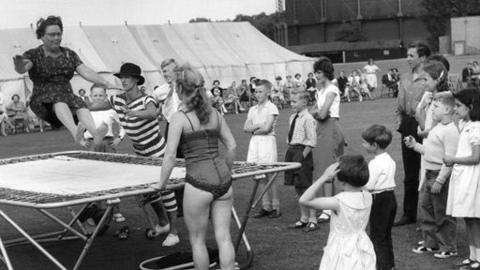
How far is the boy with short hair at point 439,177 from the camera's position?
7.79 m

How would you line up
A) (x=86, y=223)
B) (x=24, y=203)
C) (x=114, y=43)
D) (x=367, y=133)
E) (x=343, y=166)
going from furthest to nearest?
(x=114, y=43)
(x=86, y=223)
(x=367, y=133)
(x=24, y=203)
(x=343, y=166)

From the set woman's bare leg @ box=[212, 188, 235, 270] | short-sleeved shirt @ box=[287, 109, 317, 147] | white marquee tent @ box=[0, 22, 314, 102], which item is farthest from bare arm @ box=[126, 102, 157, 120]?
white marquee tent @ box=[0, 22, 314, 102]

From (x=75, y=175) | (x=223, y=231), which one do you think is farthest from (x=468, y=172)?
(x=75, y=175)

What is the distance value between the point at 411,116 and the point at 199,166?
363 centimetres

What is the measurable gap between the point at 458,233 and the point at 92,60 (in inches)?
1028

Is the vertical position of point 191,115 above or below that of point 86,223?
above

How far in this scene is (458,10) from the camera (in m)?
65.8

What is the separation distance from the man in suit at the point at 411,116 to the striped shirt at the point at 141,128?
2.89 meters

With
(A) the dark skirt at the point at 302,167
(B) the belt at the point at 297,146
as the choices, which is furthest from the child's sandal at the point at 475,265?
(B) the belt at the point at 297,146

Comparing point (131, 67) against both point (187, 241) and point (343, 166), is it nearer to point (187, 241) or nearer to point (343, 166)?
point (187, 241)

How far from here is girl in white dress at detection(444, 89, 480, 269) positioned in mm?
7301

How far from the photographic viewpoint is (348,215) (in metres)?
6.01

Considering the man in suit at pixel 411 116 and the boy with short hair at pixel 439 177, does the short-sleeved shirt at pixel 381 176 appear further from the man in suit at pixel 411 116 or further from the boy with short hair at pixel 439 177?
the man in suit at pixel 411 116

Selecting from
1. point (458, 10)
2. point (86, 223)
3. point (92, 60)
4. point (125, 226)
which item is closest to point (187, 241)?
point (125, 226)
